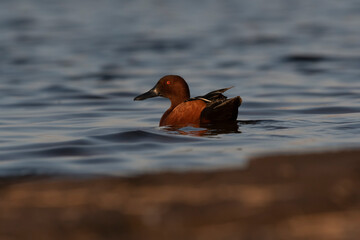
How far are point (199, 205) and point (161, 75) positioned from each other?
11466 millimetres

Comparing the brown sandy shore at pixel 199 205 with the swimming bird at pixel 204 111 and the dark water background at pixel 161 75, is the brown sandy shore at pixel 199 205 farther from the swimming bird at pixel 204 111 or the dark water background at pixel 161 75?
the swimming bird at pixel 204 111

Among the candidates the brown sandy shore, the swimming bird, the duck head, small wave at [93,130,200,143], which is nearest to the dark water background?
small wave at [93,130,200,143]

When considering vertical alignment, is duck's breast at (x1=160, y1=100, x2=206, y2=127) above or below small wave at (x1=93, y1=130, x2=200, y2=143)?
above

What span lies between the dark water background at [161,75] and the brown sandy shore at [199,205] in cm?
99

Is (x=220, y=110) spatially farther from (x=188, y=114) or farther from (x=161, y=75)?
(x=161, y=75)

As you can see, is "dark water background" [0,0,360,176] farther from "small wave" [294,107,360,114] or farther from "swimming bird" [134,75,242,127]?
"swimming bird" [134,75,242,127]

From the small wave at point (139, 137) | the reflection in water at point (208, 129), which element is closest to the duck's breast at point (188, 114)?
the reflection in water at point (208, 129)

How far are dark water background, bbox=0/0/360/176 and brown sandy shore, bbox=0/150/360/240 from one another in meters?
0.99

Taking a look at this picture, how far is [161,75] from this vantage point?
15.8 meters

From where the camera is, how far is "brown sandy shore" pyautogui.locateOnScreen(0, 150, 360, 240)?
4090 mm

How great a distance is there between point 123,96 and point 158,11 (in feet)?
53.8

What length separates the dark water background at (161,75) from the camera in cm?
725

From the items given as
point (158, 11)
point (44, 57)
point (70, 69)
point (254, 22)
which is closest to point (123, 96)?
point (70, 69)

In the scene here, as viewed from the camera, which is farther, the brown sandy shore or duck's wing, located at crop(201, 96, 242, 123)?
duck's wing, located at crop(201, 96, 242, 123)
